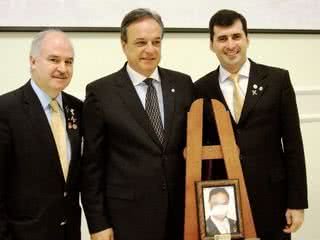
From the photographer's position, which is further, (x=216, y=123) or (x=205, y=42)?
(x=205, y=42)

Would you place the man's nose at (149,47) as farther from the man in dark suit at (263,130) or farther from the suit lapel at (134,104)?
the man in dark suit at (263,130)

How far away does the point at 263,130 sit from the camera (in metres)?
1.77

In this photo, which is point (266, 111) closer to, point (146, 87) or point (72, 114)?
point (146, 87)

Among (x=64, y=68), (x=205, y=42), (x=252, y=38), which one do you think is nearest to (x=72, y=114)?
(x=64, y=68)

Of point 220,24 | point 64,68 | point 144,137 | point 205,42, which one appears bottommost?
point 144,137

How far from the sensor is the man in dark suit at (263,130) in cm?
177

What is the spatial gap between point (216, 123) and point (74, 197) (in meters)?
0.63

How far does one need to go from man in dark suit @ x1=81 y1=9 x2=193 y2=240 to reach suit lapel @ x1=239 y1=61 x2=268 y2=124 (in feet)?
0.93

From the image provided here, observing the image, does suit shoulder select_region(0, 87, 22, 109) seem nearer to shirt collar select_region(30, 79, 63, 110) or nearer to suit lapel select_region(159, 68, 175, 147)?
shirt collar select_region(30, 79, 63, 110)

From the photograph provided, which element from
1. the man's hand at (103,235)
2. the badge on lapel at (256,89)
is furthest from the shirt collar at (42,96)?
the badge on lapel at (256,89)

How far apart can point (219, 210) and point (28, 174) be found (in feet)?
2.34

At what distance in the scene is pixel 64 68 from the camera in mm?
1564

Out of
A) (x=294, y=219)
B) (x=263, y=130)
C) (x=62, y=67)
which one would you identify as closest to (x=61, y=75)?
(x=62, y=67)

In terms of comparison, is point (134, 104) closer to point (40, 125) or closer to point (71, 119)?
point (71, 119)
